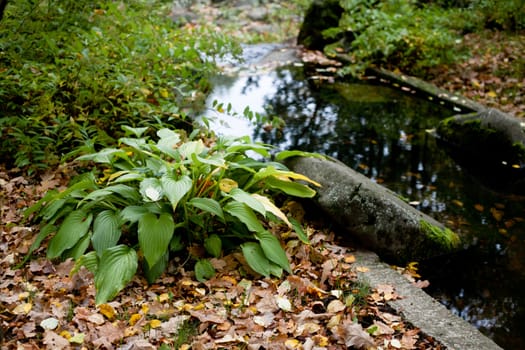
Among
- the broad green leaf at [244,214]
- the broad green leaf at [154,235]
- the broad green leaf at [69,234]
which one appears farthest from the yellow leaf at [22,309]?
the broad green leaf at [244,214]

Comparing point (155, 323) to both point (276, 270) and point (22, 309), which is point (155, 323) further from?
point (276, 270)

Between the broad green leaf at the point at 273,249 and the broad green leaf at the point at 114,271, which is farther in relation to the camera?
the broad green leaf at the point at 273,249

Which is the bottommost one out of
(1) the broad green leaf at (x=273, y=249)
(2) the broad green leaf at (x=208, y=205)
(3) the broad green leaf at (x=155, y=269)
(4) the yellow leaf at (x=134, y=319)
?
(4) the yellow leaf at (x=134, y=319)

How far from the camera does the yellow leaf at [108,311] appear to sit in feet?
9.47

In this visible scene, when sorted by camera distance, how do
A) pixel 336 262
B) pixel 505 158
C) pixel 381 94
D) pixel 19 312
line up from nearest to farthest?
1. pixel 19 312
2. pixel 336 262
3. pixel 505 158
4. pixel 381 94

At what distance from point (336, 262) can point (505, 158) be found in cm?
347

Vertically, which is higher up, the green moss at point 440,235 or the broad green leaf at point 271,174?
the broad green leaf at point 271,174

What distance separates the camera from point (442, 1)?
12.4 meters

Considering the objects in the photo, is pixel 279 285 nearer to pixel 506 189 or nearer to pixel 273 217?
pixel 273 217

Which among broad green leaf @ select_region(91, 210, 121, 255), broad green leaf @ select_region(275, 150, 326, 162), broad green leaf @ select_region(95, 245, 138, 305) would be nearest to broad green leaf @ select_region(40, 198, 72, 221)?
broad green leaf @ select_region(91, 210, 121, 255)

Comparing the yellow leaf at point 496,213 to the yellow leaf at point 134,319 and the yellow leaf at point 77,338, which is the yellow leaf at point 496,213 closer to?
the yellow leaf at point 134,319

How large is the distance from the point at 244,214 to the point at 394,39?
21.6ft

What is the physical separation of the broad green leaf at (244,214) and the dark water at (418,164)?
1476mm

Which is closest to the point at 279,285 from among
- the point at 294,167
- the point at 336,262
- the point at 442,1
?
the point at 336,262
